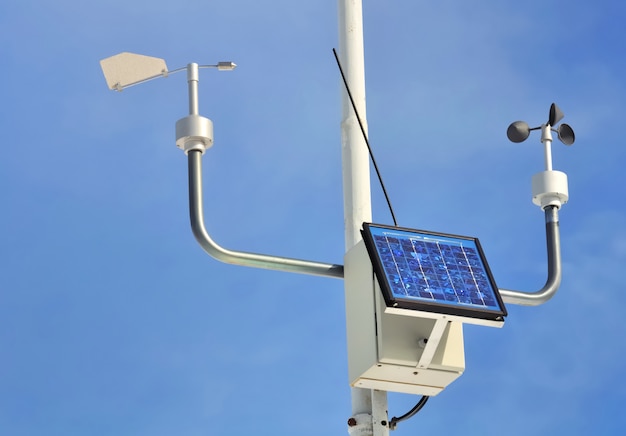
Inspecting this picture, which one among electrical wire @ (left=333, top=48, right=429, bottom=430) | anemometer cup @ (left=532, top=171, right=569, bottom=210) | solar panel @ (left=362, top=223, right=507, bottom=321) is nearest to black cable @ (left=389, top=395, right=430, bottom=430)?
electrical wire @ (left=333, top=48, right=429, bottom=430)

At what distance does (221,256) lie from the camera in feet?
29.3

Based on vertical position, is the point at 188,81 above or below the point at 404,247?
above

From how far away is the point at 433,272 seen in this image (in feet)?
29.0

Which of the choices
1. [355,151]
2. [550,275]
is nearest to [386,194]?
[355,151]

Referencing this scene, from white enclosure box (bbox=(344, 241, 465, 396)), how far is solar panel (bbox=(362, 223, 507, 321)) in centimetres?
12

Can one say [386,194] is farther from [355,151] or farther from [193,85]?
[193,85]

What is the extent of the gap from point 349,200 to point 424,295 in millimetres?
1165

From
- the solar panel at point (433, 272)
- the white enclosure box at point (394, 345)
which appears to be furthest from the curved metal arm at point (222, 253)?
the solar panel at point (433, 272)

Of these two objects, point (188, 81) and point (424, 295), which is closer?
point (424, 295)

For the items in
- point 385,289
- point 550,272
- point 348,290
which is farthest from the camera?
point 550,272

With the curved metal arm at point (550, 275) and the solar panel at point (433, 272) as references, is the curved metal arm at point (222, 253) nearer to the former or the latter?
the solar panel at point (433, 272)

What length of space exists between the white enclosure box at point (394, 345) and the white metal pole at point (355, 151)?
156 millimetres

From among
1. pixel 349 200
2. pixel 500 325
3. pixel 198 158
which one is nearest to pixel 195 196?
pixel 198 158

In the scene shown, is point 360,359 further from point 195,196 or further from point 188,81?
point 188,81
